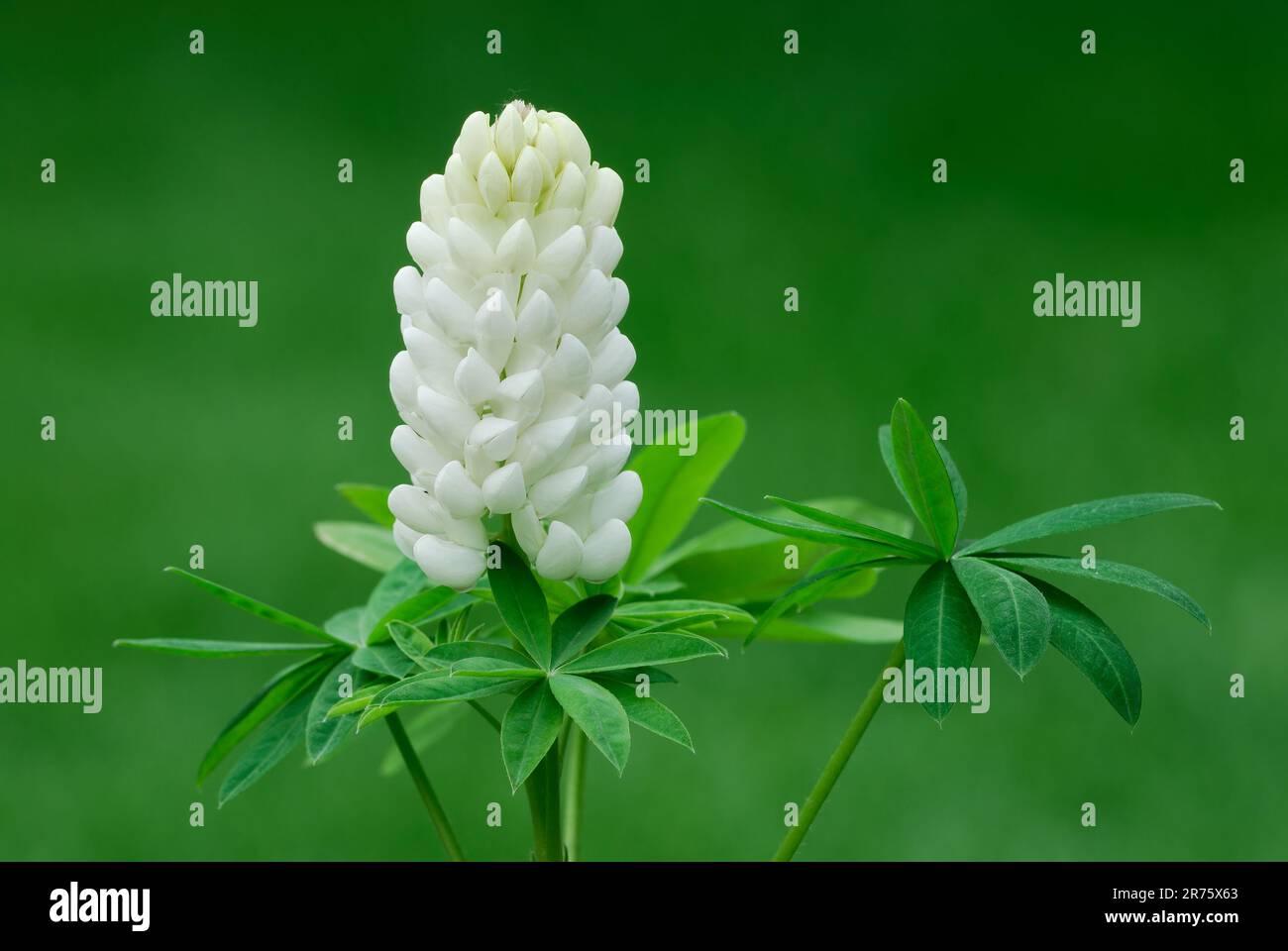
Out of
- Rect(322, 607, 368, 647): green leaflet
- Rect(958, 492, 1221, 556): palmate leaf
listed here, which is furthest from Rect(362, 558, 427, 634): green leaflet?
Rect(958, 492, 1221, 556): palmate leaf

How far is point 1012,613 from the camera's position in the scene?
65 cm

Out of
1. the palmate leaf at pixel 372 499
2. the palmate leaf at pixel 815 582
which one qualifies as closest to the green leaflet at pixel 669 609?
the palmate leaf at pixel 815 582

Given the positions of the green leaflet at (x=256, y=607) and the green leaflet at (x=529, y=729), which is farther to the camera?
the green leaflet at (x=256, y=607)

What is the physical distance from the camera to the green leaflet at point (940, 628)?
0.65 m

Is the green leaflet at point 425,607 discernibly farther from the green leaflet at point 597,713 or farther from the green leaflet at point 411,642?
the green leaflet at point 597,713

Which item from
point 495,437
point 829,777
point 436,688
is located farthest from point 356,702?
point 829,777

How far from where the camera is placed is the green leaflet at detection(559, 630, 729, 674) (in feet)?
2.07

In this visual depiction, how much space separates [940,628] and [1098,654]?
0.08 meters

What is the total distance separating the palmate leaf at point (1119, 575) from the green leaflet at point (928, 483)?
0.10 ft

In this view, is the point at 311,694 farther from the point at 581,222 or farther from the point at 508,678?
the point at 581,222

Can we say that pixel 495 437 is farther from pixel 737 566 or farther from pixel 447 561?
pixel 737 566
